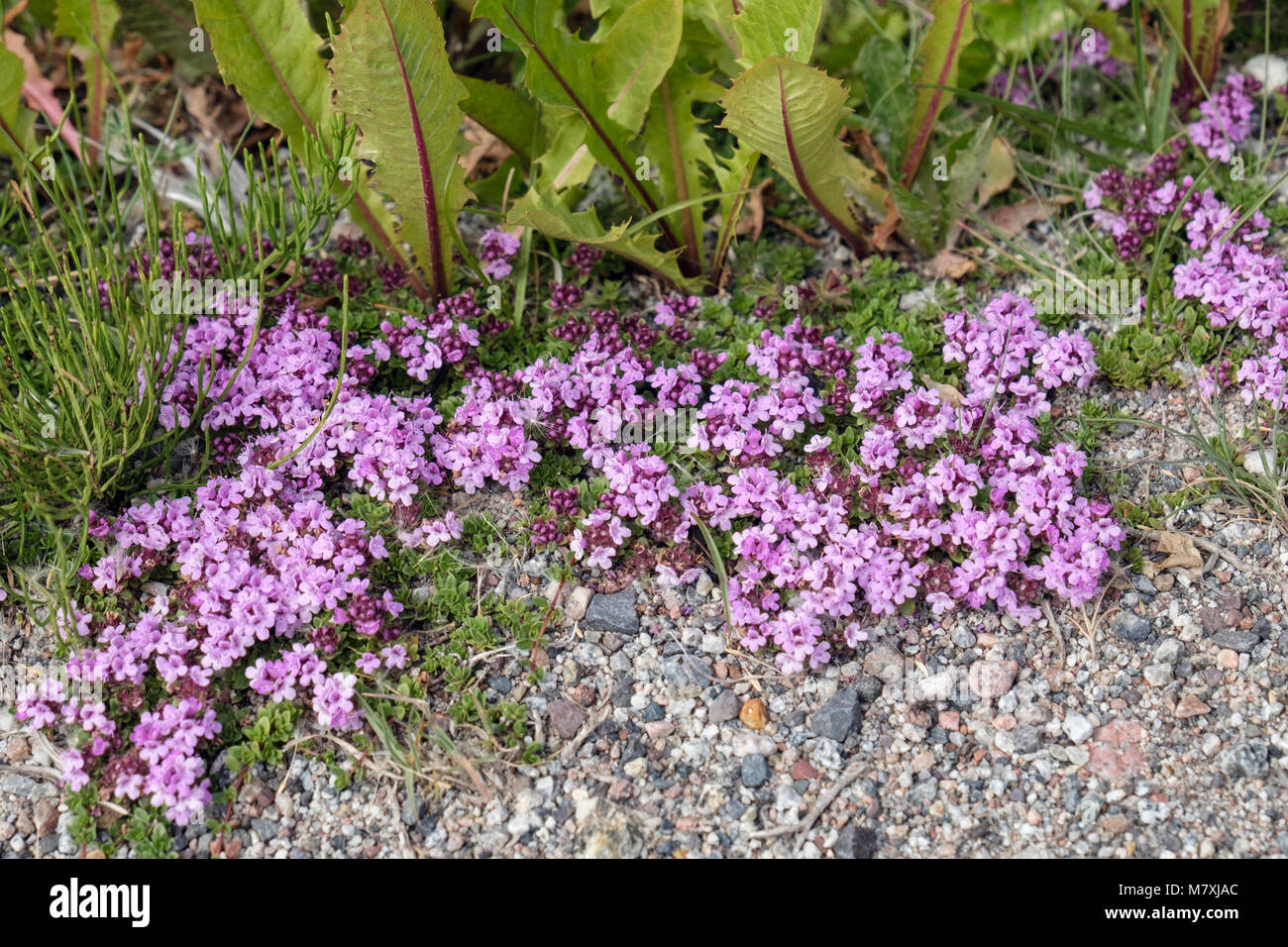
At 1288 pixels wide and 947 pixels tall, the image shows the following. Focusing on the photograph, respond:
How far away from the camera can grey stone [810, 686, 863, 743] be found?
10.4 ft

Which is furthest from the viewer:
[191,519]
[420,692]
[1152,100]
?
[1152,100]

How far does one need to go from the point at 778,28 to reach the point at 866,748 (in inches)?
89.5

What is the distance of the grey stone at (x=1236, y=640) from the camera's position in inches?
128

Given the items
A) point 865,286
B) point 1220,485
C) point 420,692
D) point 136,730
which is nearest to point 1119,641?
point 1220,485

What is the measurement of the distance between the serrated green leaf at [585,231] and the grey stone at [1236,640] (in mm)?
2144

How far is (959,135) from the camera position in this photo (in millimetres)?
4332

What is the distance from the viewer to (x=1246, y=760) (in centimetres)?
300

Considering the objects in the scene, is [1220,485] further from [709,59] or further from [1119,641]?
[709,59]

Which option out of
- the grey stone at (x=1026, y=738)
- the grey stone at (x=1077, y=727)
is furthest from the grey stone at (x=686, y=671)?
the grey stone at (x=1077, y=727)

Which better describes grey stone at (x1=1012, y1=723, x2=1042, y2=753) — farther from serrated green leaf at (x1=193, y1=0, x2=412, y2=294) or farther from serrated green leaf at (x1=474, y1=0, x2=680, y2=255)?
serrated green leaf at (x1=193, y1=0, x2=412, y2=294)

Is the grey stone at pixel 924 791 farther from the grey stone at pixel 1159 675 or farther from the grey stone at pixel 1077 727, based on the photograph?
the grey stone at pixel 1159 675

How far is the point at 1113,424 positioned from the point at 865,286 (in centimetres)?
104

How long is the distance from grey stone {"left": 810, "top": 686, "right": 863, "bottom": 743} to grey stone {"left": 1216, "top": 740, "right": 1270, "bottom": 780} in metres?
0.95

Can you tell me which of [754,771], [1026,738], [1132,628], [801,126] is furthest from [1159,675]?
[801,126]
